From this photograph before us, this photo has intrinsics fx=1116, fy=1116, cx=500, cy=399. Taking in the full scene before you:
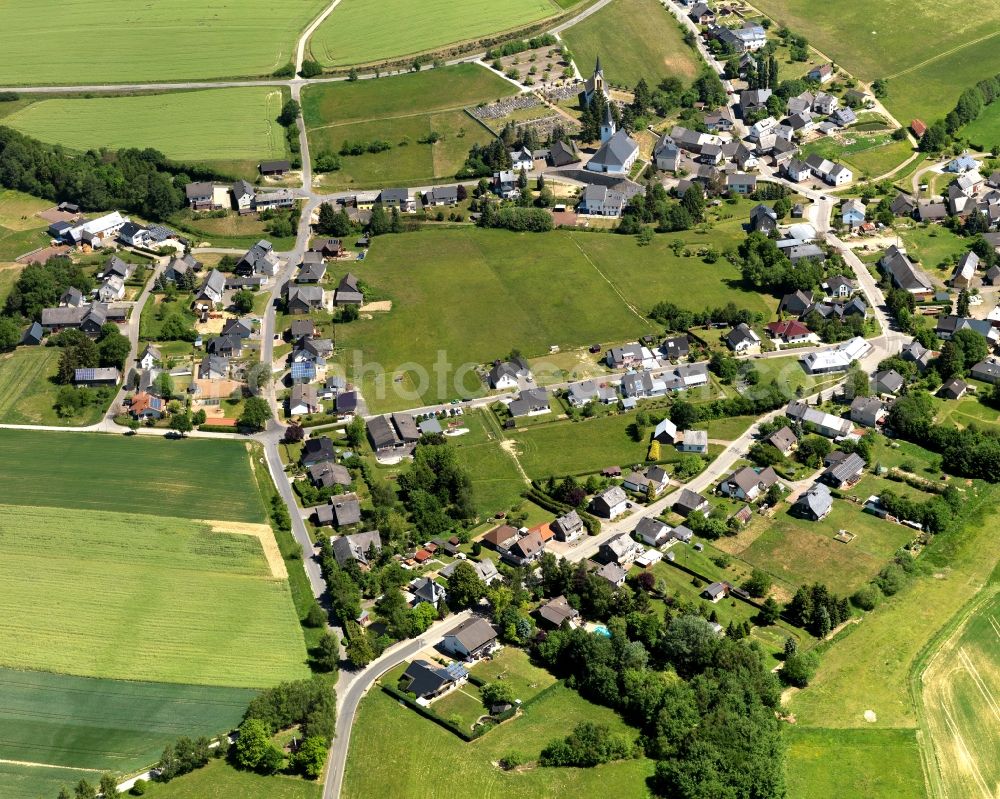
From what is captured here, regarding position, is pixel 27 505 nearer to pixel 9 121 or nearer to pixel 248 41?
pixel 9 121

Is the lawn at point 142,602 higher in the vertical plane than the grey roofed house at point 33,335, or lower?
lower

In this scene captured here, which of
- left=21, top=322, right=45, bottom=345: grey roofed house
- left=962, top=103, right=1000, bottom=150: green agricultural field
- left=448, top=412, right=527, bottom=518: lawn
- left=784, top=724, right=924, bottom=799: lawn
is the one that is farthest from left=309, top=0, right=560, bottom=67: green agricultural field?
left=784, top=724, right=924, bottom=799: lawn

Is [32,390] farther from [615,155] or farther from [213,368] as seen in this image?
[615,155]

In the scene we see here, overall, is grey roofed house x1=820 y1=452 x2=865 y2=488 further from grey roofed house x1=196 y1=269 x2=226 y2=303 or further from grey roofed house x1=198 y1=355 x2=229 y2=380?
grey roofed house x1=196 y1=269 x2=226 y2=303

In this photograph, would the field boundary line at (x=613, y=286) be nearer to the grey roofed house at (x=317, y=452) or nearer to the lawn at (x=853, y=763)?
the grey roofed house at (x=317, y=452)

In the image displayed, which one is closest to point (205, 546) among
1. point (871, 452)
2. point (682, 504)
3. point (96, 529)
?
point (96, 529)

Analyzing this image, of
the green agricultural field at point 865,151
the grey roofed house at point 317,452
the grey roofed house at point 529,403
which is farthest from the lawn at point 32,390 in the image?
the green agricultural field at point 865,151

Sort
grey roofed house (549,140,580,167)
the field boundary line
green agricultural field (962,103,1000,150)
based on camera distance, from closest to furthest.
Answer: the field boundary line
grey roofed house (549,140,580,167)
green agricultural field (962,103,1000,150)
